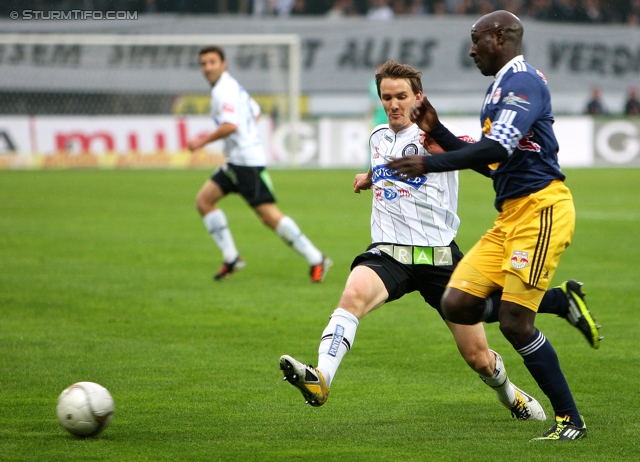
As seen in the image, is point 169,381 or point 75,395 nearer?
point 75,395

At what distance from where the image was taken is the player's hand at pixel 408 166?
14.9 ft

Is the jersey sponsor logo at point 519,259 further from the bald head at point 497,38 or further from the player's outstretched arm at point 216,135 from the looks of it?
the player's outstretched arm at point 216,135

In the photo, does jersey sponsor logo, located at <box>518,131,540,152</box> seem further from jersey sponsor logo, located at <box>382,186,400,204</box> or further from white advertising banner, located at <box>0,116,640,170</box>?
white advertising banner, located at <box>0,116,640,170</box>

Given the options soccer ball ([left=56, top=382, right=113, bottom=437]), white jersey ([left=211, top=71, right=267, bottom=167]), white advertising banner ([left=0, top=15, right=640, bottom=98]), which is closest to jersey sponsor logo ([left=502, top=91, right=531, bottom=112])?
soccer ball ([left=56, top=382, right=113, bottom=437])

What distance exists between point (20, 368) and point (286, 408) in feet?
7.06

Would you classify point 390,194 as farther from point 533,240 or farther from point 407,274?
point 533,240

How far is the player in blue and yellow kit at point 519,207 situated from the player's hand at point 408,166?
0.02 meters

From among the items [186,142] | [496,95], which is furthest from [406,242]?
[186,142]

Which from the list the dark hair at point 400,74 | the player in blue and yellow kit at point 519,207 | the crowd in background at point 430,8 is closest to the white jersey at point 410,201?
the dark hair at point 400,74


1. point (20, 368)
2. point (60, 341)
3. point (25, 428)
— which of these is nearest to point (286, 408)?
point (25, 428)

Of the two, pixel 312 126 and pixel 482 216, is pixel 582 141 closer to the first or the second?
pixel 312 126

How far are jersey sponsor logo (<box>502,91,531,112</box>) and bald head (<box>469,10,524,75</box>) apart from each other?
0.89ft

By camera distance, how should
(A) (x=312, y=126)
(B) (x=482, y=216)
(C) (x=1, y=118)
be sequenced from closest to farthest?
1. (B) (x=482, y=216)
2. (C) (x=1, y=118)
3. (A) (x=312, y=126)

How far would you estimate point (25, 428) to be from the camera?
5.09 metres
